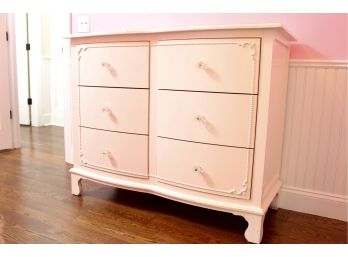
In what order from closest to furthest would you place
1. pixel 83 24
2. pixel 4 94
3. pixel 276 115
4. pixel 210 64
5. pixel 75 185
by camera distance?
1. pixel 210 64
2. pixel 276 115
3. pixel 75 185
4. pixel 83 24
5. pixel 4 94

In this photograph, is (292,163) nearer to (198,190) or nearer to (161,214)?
(198,190)

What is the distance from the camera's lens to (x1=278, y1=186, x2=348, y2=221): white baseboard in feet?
4.85

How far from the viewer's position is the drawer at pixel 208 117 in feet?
3.86

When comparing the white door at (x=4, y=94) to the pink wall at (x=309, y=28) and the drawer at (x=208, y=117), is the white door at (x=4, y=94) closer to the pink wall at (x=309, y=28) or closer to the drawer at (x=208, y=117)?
the pink wall at (x=309, y=28)

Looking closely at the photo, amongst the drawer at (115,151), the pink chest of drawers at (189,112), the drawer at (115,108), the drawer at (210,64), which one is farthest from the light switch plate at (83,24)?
the drawer at (210,64)

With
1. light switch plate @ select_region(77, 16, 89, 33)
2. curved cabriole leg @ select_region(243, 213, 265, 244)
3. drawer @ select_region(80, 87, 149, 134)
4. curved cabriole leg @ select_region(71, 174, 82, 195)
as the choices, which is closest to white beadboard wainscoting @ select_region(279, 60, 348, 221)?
curved cabriole leg @ select_region(243, 213, 265, 244)

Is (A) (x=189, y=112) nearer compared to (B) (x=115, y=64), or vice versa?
(A) (x=189, y=112)

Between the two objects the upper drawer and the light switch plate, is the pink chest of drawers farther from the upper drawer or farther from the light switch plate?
the light switch plate

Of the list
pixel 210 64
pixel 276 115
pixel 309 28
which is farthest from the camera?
pixel 309 28

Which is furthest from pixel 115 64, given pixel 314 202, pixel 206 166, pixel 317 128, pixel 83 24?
pixel 314 202

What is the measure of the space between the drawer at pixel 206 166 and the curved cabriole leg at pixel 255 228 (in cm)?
9

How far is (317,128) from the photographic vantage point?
1.48 metres

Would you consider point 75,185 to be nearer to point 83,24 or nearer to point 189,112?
point 189,112

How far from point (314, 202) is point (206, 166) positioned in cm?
65
